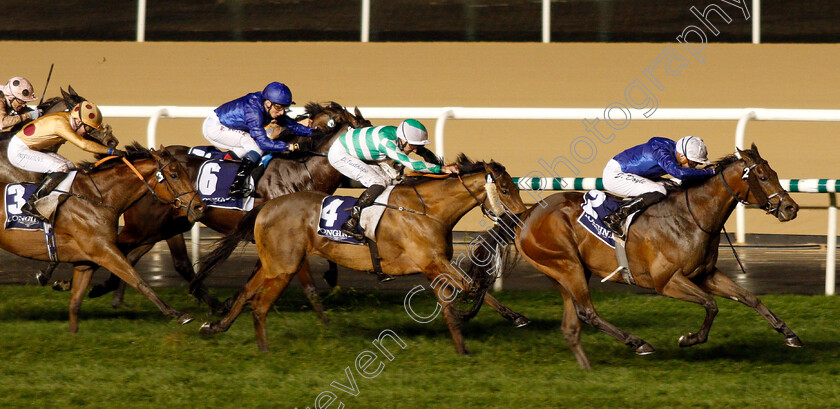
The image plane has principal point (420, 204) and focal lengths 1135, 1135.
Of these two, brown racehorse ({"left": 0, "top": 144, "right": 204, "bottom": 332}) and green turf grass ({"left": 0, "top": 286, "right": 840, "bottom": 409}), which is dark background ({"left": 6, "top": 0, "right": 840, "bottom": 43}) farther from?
brown racehorse ({"left": 0, "top": 144, "right": 204, "bottom": 332})

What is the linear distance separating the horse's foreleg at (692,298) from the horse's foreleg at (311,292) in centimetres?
195

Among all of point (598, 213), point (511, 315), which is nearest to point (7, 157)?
point (511, 315)

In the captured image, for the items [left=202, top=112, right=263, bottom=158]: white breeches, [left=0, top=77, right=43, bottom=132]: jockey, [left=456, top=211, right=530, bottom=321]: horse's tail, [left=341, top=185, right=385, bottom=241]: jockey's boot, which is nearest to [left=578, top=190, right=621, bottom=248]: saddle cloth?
[left=456, top=211, right=530, bottom=321]: horse's tail

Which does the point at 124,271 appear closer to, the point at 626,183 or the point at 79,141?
the point at 79,141

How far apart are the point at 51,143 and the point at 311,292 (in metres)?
1.74

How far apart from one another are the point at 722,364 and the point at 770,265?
2.82 meters

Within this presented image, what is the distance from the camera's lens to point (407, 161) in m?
5.95

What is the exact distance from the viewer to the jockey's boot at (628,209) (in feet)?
18.9

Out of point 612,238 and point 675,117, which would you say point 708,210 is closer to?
point 612,238

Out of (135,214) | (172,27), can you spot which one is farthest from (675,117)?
(172,27)

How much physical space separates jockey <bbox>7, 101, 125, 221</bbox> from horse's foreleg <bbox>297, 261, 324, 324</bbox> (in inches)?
48.0

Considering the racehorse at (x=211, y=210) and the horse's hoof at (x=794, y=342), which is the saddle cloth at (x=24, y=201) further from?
the horse's hoof at (x=794, y=342)

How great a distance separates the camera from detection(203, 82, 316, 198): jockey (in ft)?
Answer: 23.0

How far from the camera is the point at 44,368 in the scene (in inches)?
212
